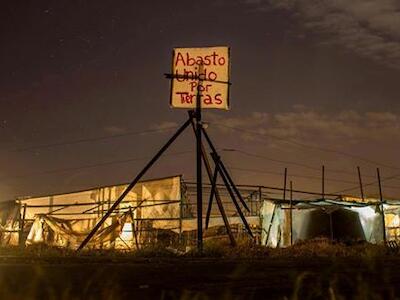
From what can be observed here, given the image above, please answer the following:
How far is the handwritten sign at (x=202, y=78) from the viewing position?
18.4 m

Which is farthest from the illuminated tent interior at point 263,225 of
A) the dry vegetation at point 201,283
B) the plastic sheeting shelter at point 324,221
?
the dry vegetation at point 201,283

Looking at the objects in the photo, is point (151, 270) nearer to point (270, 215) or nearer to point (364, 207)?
point (270, 215)

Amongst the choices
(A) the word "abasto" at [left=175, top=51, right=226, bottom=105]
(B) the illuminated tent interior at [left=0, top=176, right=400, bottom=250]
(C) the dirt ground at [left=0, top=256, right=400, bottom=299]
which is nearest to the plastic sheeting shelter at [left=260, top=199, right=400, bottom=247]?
(B) the illuminated tent interior at [left=0, top=176, right=400, bottom=250]

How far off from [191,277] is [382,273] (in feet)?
11.0

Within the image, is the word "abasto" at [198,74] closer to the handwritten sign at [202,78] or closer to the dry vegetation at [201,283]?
the handwritten sign at [202,78]

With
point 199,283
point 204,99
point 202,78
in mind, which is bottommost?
point 199,283

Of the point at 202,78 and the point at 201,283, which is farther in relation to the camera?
the point at 202,78

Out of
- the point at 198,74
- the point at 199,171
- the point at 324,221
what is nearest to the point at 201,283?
the point at 199,171

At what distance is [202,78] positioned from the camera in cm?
1839

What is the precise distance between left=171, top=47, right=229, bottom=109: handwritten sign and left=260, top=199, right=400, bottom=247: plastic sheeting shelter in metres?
8.01

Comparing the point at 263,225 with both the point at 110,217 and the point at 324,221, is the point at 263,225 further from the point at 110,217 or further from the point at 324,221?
the point at 110,217

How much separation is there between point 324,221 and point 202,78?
11155mm

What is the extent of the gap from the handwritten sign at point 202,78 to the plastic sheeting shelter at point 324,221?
8.01 meters

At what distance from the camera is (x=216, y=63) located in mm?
18609
